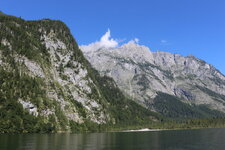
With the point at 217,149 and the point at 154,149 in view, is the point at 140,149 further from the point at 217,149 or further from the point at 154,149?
the point at 217,149

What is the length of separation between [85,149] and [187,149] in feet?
133

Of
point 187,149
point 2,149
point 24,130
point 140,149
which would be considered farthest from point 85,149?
point 24,130

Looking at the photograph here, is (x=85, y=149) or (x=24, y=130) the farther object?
(x=24, y=130)

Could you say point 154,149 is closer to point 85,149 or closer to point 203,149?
point 203,149

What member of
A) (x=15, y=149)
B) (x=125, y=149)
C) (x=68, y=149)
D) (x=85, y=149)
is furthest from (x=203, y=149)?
(x=15, y=149)

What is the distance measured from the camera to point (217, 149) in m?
101

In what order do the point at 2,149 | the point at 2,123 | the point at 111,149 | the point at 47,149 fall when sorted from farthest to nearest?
1. the point at 2,123
2. the point at 111,149
3. the point at 47,149
4. the point at 2,149

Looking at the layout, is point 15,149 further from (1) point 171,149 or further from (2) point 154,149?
(1) point 171,149

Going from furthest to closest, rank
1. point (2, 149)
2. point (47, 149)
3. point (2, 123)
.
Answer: point (2, 123) → point (47, 149) → point (2, 149)

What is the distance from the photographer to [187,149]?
4040 inches

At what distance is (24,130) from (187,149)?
137582 millimetres

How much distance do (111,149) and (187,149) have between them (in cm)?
3069

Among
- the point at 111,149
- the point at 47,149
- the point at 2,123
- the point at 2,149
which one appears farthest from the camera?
the point at 2,123

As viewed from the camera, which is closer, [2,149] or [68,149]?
[2,149]
